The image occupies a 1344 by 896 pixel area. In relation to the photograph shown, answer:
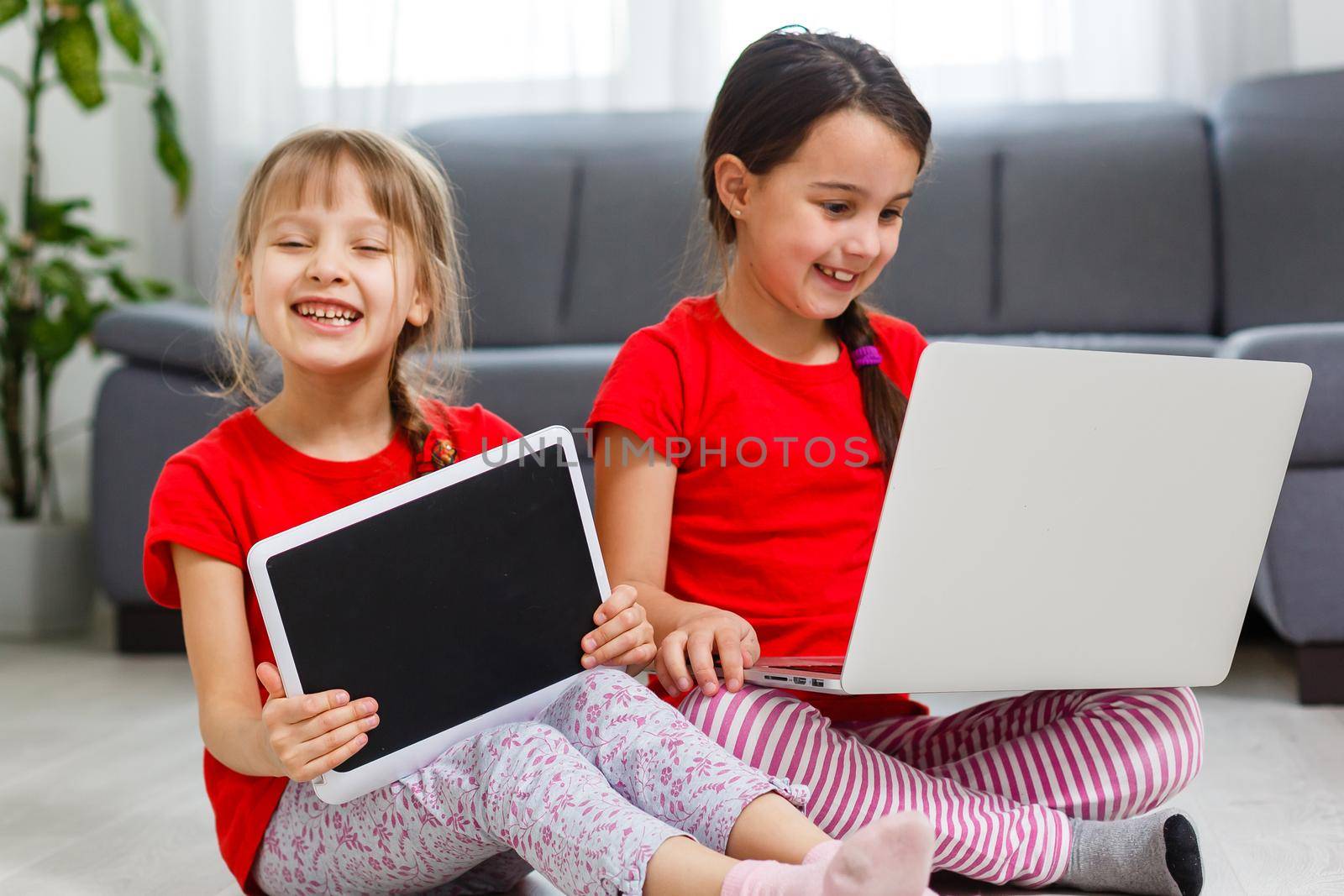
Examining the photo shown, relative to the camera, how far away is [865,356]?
3.77ft

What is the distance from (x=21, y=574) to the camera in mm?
2230

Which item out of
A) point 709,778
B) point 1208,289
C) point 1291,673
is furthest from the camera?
point 1208,289

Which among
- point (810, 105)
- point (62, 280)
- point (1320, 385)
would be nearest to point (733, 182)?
point (810, 105)

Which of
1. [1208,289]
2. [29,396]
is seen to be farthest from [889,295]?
[29,396]

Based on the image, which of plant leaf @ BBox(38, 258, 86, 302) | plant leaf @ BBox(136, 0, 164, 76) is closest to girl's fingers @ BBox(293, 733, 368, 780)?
plant leaf @ BBox(38, 258, 86, 302)

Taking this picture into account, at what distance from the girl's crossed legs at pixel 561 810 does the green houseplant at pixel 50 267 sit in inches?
60.9

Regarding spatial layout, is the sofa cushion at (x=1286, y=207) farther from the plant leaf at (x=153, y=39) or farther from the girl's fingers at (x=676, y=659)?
the plant leaf at (x=153, y=39)

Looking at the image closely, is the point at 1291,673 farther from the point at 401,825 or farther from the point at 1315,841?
the point at 401,825

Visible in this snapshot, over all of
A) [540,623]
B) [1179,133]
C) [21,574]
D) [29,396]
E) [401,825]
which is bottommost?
[21,574]

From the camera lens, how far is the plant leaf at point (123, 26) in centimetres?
232

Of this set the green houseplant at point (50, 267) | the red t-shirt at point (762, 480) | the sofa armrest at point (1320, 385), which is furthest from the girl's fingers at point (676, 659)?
the green houseplant at point (50, 267)

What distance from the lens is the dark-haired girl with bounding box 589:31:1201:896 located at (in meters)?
0.96

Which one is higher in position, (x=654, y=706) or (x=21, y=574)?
(x=654, y=706)

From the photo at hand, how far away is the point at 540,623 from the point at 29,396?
2.16 m
